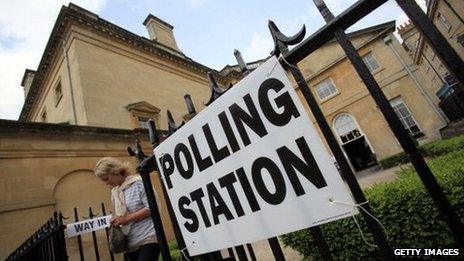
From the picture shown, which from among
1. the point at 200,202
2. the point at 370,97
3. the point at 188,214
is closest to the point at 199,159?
the point at 200,202

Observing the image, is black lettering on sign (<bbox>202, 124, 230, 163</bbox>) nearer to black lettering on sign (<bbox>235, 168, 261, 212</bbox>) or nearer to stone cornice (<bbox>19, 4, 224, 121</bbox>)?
black lettering on sign (<bbox>235, 168, 261, 212</bbox>)

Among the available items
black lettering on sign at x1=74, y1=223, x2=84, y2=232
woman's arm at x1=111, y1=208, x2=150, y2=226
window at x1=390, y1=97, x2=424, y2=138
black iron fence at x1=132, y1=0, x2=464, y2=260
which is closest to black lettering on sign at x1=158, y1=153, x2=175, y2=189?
black iron fence at x1=132, y1=0, x2=464, y2=260

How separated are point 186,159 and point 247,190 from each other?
1.82ft

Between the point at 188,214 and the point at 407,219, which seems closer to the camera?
the point at 188,214

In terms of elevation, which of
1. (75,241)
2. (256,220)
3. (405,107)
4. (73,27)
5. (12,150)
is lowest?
(256,220)

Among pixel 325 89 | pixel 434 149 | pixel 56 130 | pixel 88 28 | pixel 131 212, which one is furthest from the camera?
pixel 325 89

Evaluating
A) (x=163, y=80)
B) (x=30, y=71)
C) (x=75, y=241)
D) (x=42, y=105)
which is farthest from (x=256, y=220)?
(x=30, y=71)

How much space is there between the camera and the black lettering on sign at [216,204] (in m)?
1.73

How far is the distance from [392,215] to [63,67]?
1752cm

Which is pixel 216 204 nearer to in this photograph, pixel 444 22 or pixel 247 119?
pixel 247 119

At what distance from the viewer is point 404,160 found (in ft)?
61.4

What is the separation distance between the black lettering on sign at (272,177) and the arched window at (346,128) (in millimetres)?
23348

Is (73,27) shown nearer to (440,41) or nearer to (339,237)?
(339,237)

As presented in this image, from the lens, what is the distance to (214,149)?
179 centimetres
